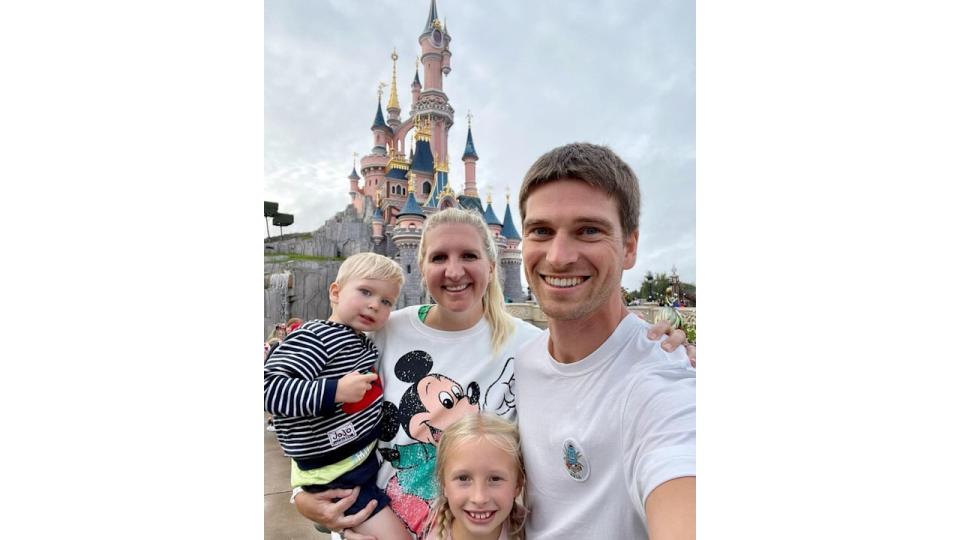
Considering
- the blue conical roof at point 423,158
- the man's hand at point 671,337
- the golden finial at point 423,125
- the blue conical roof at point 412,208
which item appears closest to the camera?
the man's hand at point 671,337

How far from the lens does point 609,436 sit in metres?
0.56

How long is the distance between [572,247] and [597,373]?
0.69 feet

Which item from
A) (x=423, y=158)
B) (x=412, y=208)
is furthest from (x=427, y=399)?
(x=412, y=208)

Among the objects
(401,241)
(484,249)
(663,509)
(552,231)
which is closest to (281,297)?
(484,249)

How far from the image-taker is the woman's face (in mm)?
763

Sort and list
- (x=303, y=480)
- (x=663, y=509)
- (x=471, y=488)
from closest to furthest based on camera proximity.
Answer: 1. (x=663, y=509)
2. (x=471, y=488)
3. (x=303, y=480)

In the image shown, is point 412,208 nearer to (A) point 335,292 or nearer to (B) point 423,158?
(B) point 423,158

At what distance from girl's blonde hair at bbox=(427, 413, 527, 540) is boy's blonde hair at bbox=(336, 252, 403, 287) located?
33cm

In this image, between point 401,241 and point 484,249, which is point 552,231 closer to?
point 484,249

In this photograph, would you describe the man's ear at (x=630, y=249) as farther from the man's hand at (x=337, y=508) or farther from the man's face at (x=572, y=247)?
the man's hand at (x=337, y=508)

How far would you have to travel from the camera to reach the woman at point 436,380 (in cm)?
77

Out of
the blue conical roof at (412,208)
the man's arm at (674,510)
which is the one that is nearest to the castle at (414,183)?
the blue conical roof at (412,208)
